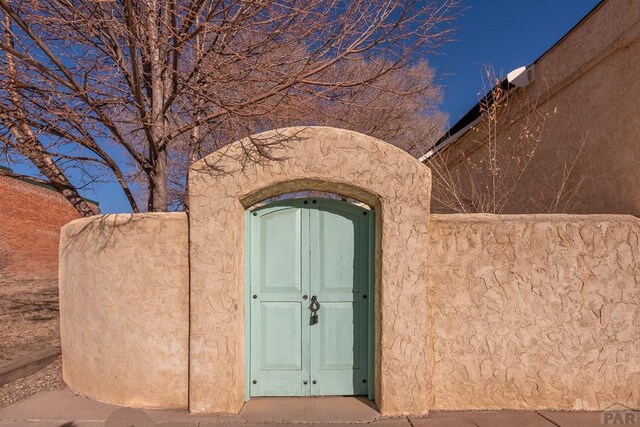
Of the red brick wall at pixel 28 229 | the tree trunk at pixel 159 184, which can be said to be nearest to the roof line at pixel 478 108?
the tree trunk at pixel 159 184

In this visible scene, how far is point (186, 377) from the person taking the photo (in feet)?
14.9

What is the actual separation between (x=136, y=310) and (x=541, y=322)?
13.7ft

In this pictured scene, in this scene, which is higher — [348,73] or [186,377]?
[348,73]

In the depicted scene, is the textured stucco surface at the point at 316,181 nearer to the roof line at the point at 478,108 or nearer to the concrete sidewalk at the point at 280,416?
the concrete sidewalk at the point at 280,416

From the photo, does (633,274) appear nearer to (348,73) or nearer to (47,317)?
(348,73)

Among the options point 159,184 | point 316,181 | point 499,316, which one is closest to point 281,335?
point 316,181

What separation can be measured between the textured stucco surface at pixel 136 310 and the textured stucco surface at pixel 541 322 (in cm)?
262

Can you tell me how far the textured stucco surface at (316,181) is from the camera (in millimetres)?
4414

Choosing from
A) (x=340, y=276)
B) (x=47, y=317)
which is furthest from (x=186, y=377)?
(x=47, y=317)

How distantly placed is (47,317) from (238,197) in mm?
8238

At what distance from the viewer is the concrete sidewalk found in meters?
4.25

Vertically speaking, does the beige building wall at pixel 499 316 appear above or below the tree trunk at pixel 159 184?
below

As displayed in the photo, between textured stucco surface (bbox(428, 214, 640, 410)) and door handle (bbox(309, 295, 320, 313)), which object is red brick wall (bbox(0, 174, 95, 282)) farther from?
textured stucco surface (bbox(428, 214, 640, 410))

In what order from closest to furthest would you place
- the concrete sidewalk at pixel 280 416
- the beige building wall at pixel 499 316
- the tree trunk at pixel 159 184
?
the concrete sidewalk at pixel 280 416
the beige building wall at pixel 499 316
the tree trunk at pixel 159 184
